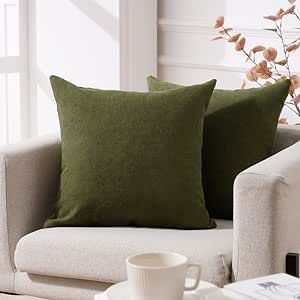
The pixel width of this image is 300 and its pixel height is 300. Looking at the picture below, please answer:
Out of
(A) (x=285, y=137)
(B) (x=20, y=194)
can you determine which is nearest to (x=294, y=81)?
(A) (x=285, y=137)

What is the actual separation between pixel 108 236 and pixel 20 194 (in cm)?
37

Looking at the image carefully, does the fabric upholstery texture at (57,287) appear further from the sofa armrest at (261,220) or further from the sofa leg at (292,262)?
the sofa leg at (292,262)

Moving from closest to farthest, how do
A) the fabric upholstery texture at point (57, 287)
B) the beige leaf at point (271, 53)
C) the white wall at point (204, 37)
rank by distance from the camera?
the fabric upholstery texture at point (57, 287)
the beige leaf at point (271, 53)
the white wall at point (204, 37)

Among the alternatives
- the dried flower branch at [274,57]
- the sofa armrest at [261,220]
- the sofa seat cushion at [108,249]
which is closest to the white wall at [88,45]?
the dried flower branch at [274,57]

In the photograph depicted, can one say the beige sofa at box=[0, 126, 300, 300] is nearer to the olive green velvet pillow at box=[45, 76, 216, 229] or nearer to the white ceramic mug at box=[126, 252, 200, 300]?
the olive green velvet pillow at box=[45, 76, 216, 229]

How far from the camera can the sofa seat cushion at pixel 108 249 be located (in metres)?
2.51

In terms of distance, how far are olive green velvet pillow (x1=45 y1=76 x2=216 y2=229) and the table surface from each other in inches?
37.4

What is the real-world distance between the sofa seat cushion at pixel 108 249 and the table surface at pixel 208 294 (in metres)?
0.64

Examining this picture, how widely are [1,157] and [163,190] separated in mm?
546

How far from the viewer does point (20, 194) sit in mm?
2873

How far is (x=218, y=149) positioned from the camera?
295 cm

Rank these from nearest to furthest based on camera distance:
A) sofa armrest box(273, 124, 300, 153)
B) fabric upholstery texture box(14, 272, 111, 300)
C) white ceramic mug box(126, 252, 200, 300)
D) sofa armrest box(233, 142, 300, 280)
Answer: white ceramic mug box(126, 252, 200, 300) < sofa armrest box(233, 142, 300, 280) < fabric upholstery texture box(14, 272, 111, 300) < sofa armrest box(273, 124, 300, 153)

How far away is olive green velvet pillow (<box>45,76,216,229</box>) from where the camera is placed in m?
2.80

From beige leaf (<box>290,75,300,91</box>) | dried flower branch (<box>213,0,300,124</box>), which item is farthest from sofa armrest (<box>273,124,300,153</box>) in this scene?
beige leaf (<box>290,75,300,91</box>)
